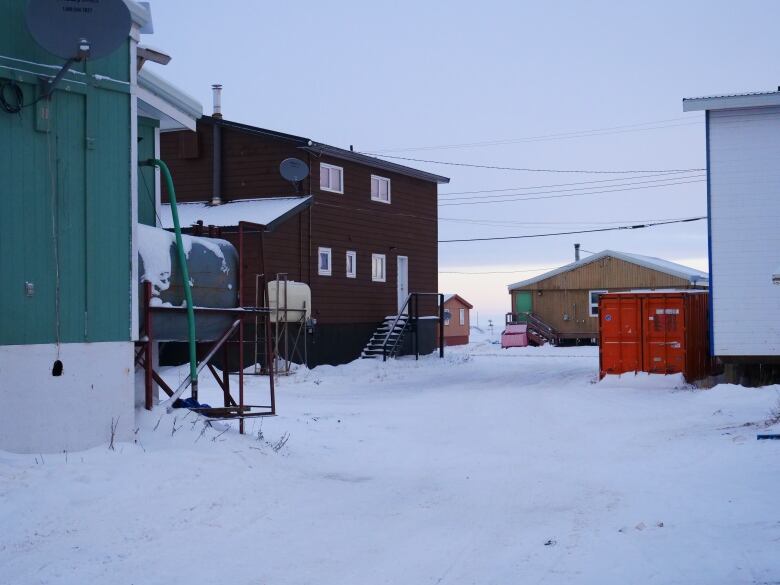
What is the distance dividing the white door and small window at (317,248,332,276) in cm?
509

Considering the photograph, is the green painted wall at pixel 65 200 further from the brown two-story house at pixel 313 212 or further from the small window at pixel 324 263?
the small window at pixel 324 263

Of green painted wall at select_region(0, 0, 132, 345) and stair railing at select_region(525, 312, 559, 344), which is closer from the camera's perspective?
green painted wall at select_region(0, 0, 132, 345)

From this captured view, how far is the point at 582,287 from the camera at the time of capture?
1928 inches

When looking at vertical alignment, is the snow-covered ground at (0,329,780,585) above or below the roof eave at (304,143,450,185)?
below

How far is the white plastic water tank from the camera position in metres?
26.0

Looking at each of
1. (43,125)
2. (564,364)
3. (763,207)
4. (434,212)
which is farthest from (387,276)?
(43,125)

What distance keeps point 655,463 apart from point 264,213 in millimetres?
17801

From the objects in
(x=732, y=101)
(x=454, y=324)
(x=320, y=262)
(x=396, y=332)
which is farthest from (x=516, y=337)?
(x=732, y=101)

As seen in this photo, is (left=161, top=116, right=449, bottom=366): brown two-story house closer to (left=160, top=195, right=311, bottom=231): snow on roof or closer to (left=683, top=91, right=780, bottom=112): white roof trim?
(left=160, top=195, right=311, bottom=231): snow on roof

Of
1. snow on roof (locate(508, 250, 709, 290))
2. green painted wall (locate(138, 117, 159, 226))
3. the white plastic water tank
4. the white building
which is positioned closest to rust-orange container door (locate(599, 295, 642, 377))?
Answer: the white building

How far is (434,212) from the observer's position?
37.6m

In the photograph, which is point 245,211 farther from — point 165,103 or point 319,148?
point 165,103

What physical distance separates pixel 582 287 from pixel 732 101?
28.5 metres

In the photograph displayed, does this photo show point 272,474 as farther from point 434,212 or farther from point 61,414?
point 434,212
